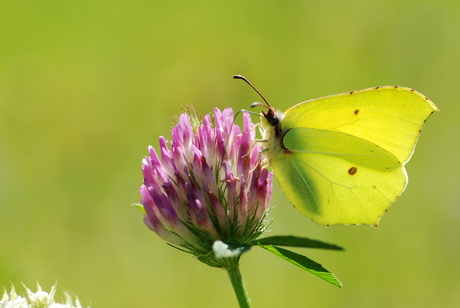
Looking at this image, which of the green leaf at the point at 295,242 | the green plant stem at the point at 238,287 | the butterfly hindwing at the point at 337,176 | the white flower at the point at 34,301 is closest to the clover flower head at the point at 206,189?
the green plant stem at the point at 238,287

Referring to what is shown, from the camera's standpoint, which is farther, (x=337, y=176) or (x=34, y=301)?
(x=337, y=176)

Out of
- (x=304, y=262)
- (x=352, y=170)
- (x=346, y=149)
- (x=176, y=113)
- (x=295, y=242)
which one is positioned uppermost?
(x=176, y=113)

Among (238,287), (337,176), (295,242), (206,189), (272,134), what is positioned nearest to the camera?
(295,242)

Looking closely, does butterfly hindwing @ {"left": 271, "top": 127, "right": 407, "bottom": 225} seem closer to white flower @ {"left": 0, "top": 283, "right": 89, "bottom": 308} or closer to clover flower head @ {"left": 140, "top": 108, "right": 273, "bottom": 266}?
clover flower head @ {"left": 140, "top": 108, "right": 273, "bottom": 266}

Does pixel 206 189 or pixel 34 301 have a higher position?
pixel 206 189

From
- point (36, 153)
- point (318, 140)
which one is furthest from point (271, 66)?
point (318, 140)

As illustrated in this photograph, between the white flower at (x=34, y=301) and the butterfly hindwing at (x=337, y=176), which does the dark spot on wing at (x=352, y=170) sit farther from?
the white flower at (x=34, y=301)

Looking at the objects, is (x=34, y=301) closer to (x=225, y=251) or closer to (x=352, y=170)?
(x=225, y=251)

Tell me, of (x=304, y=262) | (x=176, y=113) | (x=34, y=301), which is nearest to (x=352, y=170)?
(x=304, y=262)
